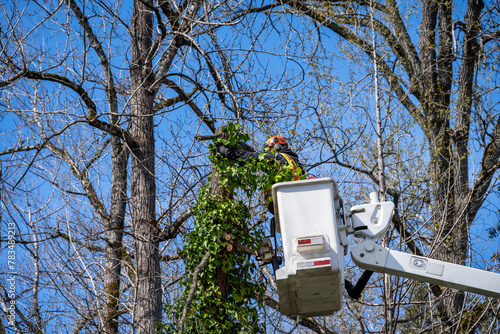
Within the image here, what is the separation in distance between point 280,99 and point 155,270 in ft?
10.4

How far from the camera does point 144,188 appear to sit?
30.4 feet

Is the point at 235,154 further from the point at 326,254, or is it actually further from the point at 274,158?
the point at 326,254

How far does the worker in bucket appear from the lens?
652 cm

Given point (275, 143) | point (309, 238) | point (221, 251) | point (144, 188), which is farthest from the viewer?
point (144, 188)

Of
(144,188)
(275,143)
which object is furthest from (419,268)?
(144,188)

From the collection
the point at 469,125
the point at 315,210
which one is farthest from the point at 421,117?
the point at 315,210

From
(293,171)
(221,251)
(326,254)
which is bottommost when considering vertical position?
(221,251)

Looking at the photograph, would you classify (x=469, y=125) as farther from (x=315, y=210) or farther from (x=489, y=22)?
(x=315, y=210)

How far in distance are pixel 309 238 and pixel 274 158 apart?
6.59 ft

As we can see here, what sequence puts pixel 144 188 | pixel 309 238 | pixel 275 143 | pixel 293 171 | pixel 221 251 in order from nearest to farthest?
pixel 309 238 → pixel 293 171 → pixel 221 251 → pixel 275 143 → pixel 144 188

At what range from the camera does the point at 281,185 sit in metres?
4.93

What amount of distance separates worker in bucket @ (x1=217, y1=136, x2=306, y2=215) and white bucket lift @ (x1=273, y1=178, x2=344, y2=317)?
4.75 feet

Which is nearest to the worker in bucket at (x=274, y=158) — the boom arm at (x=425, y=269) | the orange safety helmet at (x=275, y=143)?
the orange safety helmet at (x=275, y=143)

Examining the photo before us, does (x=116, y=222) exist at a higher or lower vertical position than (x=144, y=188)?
lower
